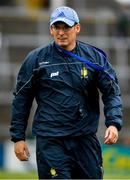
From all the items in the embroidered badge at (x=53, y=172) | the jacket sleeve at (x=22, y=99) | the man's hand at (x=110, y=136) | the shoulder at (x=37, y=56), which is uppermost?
the shoulder at (x=37, y=56)

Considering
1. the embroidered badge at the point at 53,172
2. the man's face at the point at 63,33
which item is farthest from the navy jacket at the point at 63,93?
the embroidered badge at the point at 53,172

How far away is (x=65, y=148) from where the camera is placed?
419 inches

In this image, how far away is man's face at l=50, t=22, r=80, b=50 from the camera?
1060cm

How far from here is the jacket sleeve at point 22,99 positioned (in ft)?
35.3

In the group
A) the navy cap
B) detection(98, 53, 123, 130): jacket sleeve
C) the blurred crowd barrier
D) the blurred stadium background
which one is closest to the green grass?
the blurred crowd barrier

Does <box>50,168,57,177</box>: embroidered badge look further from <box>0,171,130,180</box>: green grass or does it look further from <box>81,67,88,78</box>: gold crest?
<box>0,171,130,180</box>: green grass

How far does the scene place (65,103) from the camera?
34.9 ft

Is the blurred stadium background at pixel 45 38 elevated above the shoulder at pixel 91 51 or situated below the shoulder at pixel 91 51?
above

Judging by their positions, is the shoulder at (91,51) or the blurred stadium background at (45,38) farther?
the blurred stadium background at (45,38)

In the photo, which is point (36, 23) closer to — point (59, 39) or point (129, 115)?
point (129, 115)

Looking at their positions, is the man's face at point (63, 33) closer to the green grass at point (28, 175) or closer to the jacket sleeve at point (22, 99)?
the jacket sleeve at point (22, 99)

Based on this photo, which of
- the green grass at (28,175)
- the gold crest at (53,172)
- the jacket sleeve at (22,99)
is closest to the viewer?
the gold crest at (53,172)

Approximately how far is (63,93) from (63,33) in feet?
2.10

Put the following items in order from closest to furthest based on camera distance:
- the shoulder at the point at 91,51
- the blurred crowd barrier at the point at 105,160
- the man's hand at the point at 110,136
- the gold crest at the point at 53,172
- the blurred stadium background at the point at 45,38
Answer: the man's hand at the point at 110,136 < the gold crest at the point at 53,172 < the shoulder at the point at 91,51 < the blurred crowd barrier at the point at 105,160 < the blurred stadium background at the point at 45,38
